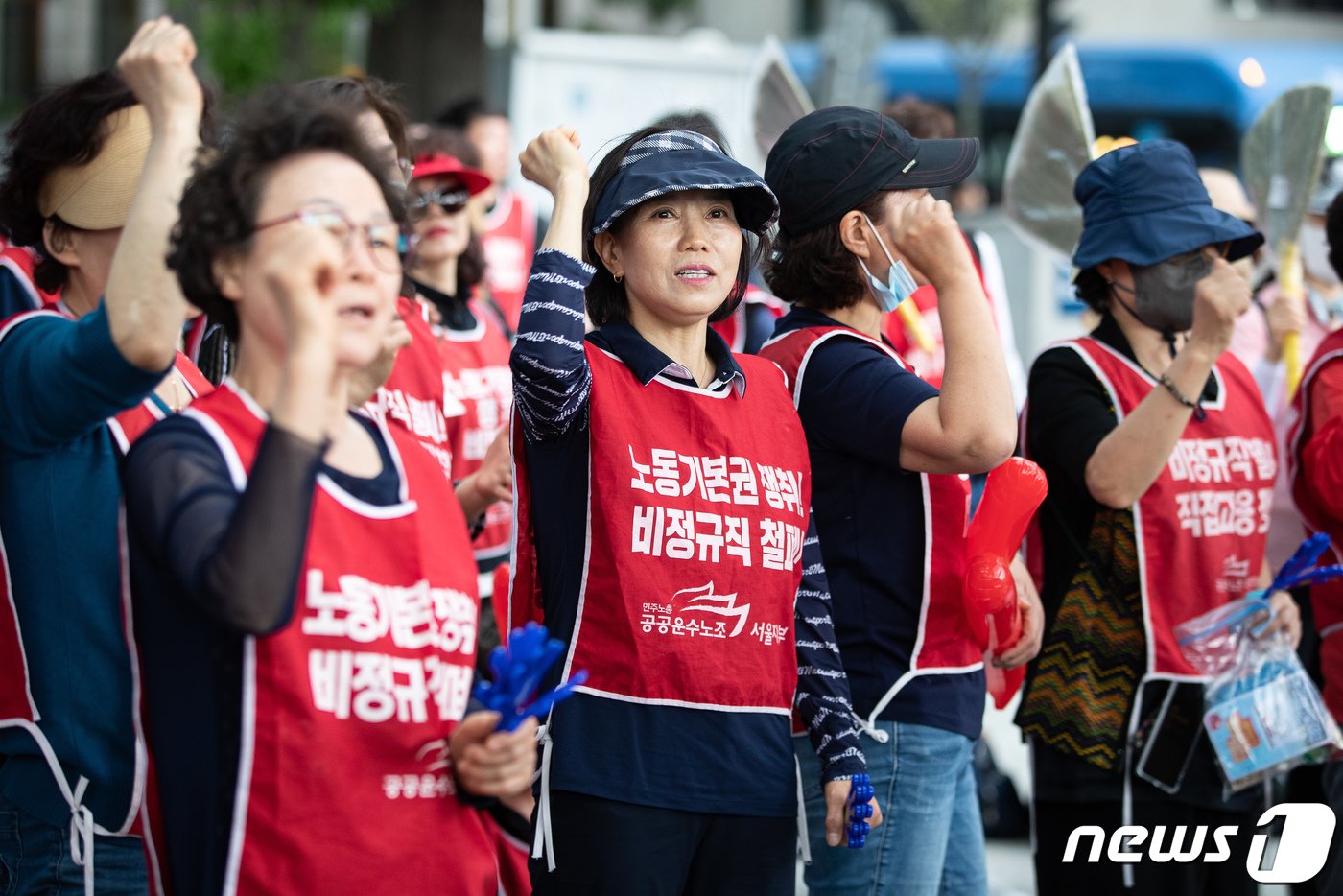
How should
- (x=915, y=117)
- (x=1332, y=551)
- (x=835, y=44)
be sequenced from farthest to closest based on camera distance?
(x=835, y=44)
(x=915, y=117)
(x=1332, y=551)

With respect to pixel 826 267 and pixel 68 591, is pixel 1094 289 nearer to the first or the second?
pixel 826 267

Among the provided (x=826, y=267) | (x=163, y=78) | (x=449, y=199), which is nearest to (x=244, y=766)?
(x=163, y=78)

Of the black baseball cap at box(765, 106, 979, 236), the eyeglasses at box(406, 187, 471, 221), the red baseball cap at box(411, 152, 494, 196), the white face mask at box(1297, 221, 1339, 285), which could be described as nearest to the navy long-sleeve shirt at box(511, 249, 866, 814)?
the black baseball cap at box(765, 106, 979, 236)

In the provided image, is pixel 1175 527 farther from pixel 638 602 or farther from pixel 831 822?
pixel 638 602

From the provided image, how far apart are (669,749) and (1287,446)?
2238 mm

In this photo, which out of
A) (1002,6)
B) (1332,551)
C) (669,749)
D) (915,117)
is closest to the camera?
(669,749)

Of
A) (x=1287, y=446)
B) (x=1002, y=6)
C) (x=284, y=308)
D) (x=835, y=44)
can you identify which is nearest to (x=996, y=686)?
(x=1287, y=446)

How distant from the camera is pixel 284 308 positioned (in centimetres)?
198

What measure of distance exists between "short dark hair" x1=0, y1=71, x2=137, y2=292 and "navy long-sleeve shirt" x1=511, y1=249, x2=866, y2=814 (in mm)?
793

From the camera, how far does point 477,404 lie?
4.70 meters

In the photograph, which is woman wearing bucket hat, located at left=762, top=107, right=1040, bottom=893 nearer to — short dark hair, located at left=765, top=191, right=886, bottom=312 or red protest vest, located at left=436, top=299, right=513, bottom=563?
short dark hair, located at left=765, top=191, right=886, bottom=312

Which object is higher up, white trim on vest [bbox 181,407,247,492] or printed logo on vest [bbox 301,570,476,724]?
white trim on vest [bbox 181,407,247,492]

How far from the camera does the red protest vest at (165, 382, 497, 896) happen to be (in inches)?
82.4

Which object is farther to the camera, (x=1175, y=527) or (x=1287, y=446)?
(x=1287, y=446)
